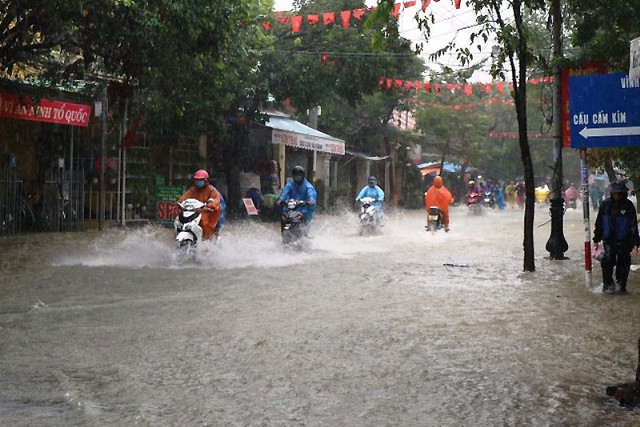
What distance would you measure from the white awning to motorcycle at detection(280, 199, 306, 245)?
519 inches

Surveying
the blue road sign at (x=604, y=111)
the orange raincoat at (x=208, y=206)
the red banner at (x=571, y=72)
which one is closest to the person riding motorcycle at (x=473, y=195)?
the red banner at (x=571, y=72)

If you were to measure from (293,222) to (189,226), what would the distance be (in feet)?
10.4

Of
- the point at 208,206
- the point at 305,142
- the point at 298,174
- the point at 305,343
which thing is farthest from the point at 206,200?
the point at 305,142

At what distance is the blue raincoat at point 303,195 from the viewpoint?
53.9ft

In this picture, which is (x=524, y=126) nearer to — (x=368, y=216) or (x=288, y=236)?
(x=288, y=236)

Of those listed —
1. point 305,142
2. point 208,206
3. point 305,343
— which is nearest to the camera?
point 305,343

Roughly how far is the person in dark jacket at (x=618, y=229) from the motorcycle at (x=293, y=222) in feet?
20.9

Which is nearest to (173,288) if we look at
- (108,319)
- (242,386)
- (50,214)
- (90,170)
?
(108,319)

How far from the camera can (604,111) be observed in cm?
1062

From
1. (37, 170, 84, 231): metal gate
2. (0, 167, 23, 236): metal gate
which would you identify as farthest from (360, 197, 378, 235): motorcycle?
(0, 167, 23, 236): metal gate

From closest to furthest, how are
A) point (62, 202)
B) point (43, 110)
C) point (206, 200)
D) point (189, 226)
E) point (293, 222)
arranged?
point (189, 226) < point (206, 200) < point (293, 222) < point (43, 110) < point (62, 202)

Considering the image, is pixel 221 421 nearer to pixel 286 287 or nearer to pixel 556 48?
pixel 286 287

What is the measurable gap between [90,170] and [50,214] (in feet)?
8.77

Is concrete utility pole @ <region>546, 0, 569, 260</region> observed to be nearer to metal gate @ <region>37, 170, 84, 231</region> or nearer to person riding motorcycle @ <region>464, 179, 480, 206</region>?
metal gate @ <region>37, 170, 84, 231</region>
